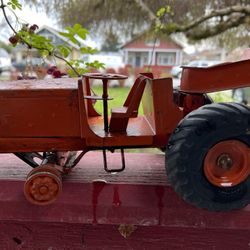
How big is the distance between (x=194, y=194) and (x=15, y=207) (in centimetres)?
58

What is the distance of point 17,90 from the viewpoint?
3.71ft

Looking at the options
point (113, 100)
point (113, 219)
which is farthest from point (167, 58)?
point (113, 219)

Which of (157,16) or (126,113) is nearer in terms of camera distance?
(126,113)

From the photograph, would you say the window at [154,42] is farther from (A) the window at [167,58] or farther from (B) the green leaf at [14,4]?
(A) the window at [167,58]

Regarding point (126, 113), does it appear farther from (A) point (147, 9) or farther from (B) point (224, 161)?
(A) point (147, 9)

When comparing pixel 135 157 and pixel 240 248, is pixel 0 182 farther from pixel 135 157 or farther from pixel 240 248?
pixel 240 248

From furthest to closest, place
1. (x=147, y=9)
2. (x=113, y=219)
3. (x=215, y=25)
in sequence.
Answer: (x=215, y=25), (x=147, y=9), (x=113, y=219)

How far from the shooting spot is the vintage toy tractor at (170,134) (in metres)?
1.08

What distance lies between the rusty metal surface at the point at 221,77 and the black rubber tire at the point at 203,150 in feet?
0.24

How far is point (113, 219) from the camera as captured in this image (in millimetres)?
1182

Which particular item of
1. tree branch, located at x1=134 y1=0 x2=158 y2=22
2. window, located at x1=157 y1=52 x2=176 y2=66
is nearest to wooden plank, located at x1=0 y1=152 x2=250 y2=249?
tree branch, located at x1=134 y1=0 x2=158 y2=22

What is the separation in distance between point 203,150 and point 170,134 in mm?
146

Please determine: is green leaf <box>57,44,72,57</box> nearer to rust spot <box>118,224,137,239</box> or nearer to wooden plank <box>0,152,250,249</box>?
wooden plank <box>0,152,250,249</box>

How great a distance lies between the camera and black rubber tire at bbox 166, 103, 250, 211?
3.51 ft
